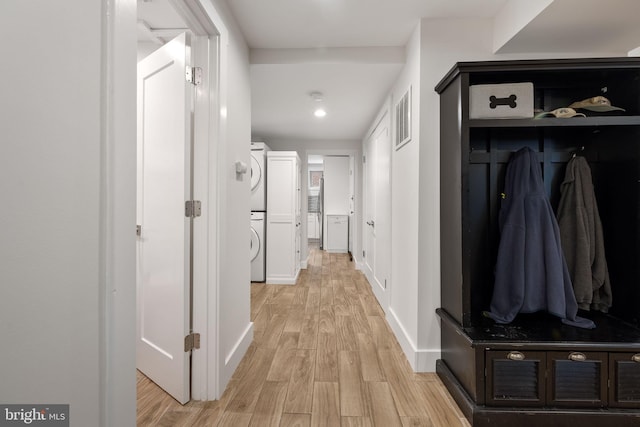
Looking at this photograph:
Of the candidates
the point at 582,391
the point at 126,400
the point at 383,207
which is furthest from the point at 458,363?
the point at 383,207

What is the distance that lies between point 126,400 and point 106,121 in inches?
32.3

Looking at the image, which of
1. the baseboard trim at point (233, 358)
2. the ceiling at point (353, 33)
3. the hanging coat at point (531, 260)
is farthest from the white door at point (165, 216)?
the hanging coat at point (531, 260)

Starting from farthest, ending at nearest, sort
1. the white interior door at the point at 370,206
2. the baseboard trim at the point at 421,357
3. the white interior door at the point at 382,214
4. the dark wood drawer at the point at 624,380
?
the white interior door at the point at 370,206
the white interior door at the point at 382,214
the baseboard trim at the point at 421,357
the dark wood drawer at the point at 624,380

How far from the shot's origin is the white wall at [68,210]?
2.00 ft

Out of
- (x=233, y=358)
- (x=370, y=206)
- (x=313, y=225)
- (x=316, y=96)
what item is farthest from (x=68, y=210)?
(x=313, y=225)

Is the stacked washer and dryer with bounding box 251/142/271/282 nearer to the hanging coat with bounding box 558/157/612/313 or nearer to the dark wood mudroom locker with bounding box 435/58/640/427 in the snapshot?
the dark wood mudroom locker with bounding box 435/58/640/427

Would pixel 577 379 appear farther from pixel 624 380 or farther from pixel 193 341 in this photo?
pixel 193 341

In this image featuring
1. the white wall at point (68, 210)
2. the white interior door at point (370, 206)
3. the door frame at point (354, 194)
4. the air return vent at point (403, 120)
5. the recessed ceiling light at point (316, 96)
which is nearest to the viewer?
the white wall at point (68, 210)

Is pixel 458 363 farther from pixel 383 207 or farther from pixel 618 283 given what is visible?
pixel 383 207

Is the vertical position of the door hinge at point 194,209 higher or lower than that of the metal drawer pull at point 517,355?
higher

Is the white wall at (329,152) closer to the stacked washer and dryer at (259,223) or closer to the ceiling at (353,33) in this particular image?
the stacked washer and dryer at (259,223)

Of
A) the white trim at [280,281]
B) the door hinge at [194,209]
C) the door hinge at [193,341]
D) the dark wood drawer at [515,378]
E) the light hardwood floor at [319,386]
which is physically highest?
the door hinge at [194,209]

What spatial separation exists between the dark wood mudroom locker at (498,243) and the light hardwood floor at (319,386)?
260 mm

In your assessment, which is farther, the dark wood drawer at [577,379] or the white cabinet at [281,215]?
the white cabinet at [281,215]
